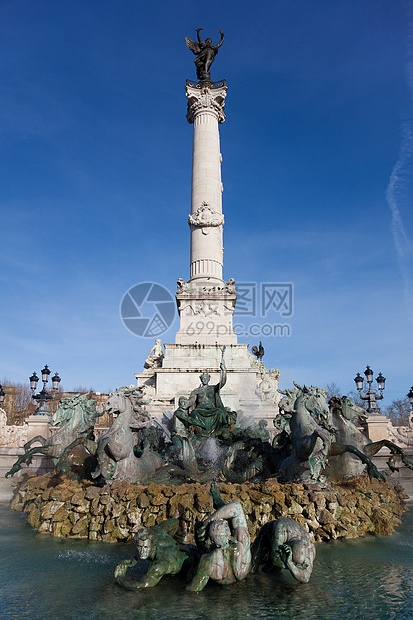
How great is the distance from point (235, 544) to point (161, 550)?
2.83 ft

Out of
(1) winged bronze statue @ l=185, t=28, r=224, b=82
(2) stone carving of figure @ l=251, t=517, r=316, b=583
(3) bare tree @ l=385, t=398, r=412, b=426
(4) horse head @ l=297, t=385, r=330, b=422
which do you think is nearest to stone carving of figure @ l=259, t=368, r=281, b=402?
(4) horse head @ l=297, t=385, r=330, b=422

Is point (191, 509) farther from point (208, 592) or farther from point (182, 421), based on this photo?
point (182, 421)

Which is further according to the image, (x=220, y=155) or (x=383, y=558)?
(x=220, y=155)

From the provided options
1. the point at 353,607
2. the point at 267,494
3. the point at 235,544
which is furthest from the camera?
the point at 267,494

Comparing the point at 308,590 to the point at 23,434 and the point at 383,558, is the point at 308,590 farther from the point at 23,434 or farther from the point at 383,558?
the point at 23,434

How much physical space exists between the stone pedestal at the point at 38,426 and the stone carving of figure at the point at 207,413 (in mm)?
6252

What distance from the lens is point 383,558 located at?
6164 millimetres

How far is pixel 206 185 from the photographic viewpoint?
75.5 feet

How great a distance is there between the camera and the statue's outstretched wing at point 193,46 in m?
28.2

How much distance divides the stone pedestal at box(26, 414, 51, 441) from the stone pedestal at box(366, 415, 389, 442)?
1097 cm

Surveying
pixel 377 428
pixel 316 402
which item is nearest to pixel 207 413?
pixel 316 402

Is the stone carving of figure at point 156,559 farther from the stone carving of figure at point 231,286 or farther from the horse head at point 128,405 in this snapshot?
the stone carving of figure at point 231,286

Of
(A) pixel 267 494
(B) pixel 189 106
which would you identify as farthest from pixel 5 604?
(B) pixel 189 106

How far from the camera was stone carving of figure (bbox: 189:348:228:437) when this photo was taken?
37.1 feet
